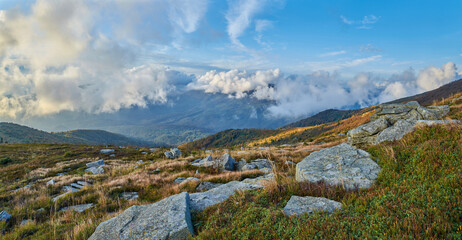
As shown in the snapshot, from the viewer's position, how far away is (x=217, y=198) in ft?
27.1

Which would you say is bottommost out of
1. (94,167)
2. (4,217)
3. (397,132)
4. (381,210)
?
(94,167)

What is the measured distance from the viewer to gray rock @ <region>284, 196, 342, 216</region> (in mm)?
5789

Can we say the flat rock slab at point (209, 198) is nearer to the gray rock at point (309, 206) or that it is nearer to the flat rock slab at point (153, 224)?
the flat rock slab at point (153, 224)

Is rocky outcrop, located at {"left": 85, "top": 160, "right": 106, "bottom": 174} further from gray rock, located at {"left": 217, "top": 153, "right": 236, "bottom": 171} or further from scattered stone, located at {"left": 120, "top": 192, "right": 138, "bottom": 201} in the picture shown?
gray rock, located at {"left": 217, "top": 153, "right": 236, "bottom": 171}

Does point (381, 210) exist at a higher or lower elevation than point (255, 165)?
higher

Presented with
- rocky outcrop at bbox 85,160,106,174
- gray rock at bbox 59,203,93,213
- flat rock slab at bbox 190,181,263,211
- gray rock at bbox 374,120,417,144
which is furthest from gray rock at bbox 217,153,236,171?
rocky outcrop at bbox 85,160,106,174

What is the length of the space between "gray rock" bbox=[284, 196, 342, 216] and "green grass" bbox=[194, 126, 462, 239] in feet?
0.95

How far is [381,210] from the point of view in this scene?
4957mm

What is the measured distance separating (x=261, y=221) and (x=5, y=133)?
9540 inches

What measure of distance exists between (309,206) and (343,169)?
4007 mm

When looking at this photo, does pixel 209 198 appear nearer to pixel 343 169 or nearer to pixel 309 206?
pixel 309 206

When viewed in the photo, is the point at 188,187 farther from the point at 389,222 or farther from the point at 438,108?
the point at 438,108

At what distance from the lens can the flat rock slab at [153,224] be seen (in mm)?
5633

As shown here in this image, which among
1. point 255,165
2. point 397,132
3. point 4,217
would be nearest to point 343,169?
point 397,132
